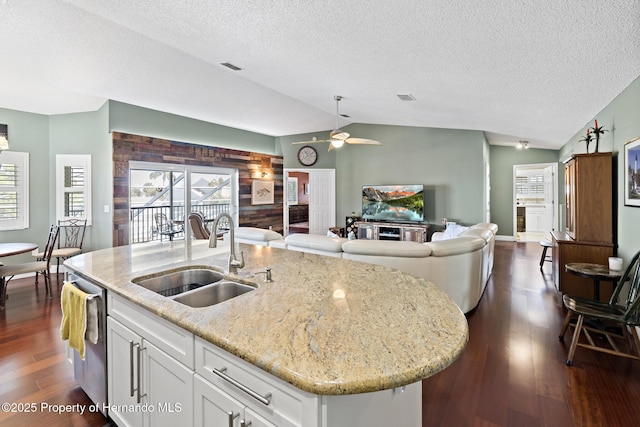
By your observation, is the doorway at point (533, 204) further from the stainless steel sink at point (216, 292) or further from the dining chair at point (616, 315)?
the stainless steel sink at point (216, 292)

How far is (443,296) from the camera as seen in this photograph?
55.9 inches

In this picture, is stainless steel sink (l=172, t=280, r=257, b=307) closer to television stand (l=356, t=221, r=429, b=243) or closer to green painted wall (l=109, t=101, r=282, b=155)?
green painted wall (l=109, t=101, r=282, b=155)

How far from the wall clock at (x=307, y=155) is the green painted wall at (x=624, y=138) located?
19.7ft

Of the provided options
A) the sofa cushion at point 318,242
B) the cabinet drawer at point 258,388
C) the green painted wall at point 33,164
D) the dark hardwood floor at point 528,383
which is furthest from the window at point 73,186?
the dark hardwood floor at point 528,383

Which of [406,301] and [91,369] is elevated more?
[406,301]

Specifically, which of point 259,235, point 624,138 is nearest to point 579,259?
point 624,138

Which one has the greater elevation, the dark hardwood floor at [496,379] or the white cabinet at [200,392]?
the white cabinet at [200,392]

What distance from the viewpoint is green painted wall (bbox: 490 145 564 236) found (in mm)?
8203

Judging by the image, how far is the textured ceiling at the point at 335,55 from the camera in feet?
6.84

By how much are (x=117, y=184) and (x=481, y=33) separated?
18.3 feet

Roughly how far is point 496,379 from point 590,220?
233 centimetres

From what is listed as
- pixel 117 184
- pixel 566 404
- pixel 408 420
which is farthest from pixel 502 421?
pixel 117 184

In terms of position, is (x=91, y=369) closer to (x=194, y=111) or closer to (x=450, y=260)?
(x=450, y=260)

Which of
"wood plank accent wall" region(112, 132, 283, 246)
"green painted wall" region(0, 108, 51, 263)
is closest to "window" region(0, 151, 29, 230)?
"green painted wall" region(0, 108, 51, 263)
